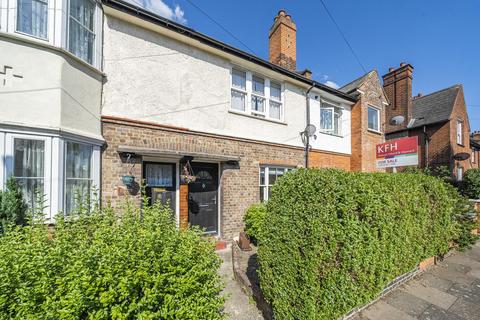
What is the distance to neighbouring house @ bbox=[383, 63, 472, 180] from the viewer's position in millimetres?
14789

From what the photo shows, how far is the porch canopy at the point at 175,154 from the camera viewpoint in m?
5.96

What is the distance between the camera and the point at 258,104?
9117 millimetres

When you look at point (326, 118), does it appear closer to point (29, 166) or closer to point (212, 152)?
point (212, 152)

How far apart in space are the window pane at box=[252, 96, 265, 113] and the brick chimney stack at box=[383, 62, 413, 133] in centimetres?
1045

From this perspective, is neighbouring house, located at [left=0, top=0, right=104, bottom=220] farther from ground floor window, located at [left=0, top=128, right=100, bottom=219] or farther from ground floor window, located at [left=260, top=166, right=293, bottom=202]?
ground floor window, located at [left=260, top=166, right=293, bottom=202]

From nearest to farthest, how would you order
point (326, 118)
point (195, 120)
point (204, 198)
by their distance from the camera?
point (195, 120), point (204, 198), point (326, 118)

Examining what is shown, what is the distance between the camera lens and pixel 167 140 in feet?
22.3

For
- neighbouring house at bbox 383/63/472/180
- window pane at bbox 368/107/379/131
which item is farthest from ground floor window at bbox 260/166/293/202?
neighbouring house at bbox 383/63/472/180

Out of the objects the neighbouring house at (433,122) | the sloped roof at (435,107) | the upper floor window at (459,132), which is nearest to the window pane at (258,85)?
the neighbouring house at (433,122)

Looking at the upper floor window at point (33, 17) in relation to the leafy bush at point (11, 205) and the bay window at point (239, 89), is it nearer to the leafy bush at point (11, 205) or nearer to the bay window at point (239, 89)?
the leafy bush at point (11, 205)

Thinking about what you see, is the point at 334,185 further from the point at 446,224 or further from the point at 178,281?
the point at 446,224

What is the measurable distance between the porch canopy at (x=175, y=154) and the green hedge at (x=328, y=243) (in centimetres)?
368

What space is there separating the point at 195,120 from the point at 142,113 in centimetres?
163


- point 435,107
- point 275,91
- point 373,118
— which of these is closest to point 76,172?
point 275,91
